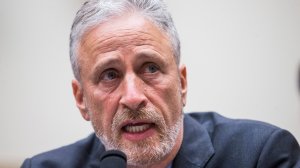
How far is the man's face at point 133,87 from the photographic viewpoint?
149 centimetres

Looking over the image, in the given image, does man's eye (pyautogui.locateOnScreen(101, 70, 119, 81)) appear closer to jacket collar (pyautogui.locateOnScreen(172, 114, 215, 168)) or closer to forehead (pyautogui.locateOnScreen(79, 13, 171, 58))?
forehead (pyautogui.locateOnScreen(79, 13, 171, 58))

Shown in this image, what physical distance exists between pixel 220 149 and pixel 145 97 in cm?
40

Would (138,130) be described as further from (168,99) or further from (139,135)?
Result: (168,99)

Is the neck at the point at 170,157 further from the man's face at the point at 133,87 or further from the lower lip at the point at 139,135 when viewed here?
the lower lip at the point at 139,135

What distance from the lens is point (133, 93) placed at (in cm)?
147

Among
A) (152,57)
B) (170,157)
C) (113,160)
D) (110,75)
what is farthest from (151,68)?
(113,160)

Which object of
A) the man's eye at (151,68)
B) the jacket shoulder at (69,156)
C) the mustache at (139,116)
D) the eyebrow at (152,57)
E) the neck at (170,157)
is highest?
the eyebrow at (152,57)

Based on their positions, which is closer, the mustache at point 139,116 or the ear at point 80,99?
the mustache at point 139,116

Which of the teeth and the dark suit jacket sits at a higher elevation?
the teeth

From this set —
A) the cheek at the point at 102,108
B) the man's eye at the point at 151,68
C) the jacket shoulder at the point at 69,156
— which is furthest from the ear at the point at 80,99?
the man's eye at the point at 151,68

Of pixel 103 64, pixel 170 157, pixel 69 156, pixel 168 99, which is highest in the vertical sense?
pixel 103 64

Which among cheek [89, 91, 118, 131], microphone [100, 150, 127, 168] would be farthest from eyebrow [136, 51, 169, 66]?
microphone [100, 150, 127, 168]

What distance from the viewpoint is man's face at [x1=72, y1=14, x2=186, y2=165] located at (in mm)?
1493

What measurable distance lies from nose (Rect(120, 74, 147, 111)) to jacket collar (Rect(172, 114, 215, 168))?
13.3 inches
